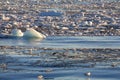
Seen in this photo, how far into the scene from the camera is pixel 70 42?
1702cm

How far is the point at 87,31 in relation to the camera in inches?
811

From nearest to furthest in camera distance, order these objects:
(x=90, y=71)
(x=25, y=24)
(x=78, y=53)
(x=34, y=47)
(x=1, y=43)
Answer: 1. (x=90, y=71)
2. (x=78, y=53)
3. (x=34, y=47)
4. (x=1, y=43)
5. (x=25, y=24)

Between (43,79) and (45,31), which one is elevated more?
(43,79)

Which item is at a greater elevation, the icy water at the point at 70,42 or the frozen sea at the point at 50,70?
the frozen sea at the point at 50,70

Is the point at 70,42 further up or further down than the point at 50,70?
further down

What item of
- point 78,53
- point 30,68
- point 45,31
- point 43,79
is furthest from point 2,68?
point 45,31

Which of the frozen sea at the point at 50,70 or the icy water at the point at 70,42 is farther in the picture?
the icy water at the point at 70,42

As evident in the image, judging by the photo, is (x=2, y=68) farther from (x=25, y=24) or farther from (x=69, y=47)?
(x=25, y=24)

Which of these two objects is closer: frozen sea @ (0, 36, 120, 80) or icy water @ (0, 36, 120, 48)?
frozen sea @ (0, 36, 120, 80)

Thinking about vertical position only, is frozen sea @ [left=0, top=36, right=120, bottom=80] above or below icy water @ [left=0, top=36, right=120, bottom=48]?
above

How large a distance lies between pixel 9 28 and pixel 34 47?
580 cm

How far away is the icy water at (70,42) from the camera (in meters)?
16.1

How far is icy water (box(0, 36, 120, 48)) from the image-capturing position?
16.1m

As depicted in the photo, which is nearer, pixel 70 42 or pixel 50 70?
pixel 50 70
